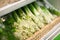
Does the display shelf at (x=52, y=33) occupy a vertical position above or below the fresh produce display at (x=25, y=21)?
below

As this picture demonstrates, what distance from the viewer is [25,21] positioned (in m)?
2.64

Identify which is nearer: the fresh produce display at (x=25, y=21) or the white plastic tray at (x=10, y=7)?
the white plastic tray at (x=10, y=7)

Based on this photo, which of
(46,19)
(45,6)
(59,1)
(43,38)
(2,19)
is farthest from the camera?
(59,1)

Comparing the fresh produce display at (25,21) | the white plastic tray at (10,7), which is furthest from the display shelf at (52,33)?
the white plastic tray at (10,7)

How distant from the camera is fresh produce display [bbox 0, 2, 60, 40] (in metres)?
2.31

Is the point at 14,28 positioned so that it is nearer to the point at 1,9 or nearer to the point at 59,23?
the point at 1,9

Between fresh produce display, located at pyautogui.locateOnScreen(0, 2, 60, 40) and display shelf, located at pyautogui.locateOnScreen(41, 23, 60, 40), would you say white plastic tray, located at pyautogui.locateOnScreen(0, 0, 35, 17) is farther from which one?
display shelf, located at pyautogui.locateOnScreen(41, 23, 60, 40)

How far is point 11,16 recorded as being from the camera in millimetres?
2518

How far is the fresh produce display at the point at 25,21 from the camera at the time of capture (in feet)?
7.58

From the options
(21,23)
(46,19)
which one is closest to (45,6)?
(46,19)

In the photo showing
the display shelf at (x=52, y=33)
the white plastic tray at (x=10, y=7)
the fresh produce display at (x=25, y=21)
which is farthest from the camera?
the display shelf at (x=52, y=33)

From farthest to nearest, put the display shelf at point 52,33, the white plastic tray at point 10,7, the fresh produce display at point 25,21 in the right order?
1. the display shelf at point 52,33
2. the fresh produce display at point 25,21
3. the white plastic tray at point 10,7

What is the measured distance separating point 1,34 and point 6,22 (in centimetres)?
24

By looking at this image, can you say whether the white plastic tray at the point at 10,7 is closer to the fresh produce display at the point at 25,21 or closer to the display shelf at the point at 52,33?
the fresh produce display at the point at 25,21
